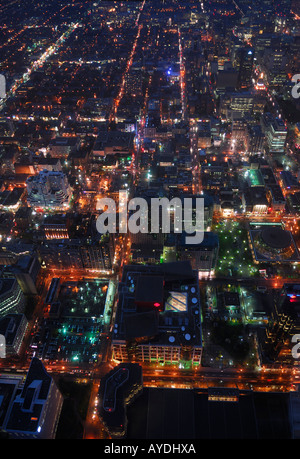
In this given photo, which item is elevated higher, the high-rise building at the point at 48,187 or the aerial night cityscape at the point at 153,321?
the high-rise building at the point at 48,187

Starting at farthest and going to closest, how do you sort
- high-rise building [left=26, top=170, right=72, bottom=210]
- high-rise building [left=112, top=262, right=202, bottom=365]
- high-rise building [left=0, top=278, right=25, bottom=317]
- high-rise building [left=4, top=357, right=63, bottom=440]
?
high-rise building [left=26, top=170, right=72, bottom=210], high-rise building [left=0, top=278, right=25, bottom=317], high-rise building [left=112, top=262, right=202, bottom=365], high-rise building [left=4, top=357, right=63, bottom=440]

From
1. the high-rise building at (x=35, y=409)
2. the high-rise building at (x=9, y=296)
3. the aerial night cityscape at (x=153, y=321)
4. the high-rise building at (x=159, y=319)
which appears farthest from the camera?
the high-rise building at (x=9, y=296)

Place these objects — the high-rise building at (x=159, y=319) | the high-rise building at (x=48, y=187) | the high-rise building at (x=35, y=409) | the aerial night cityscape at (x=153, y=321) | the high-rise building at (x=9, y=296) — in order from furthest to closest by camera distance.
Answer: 1. the high-rise building at (x=48, y=187)
2. the high-rise building at (x=9, y=296)
3. the high-rise building at (x=159, y=319)
4. the aerial night cityscape at (x=153, y=321)
5. the high-rise building at (x=35, y=409)

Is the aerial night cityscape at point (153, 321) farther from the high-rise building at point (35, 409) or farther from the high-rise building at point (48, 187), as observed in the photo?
the high-rise building at point (48, 187)

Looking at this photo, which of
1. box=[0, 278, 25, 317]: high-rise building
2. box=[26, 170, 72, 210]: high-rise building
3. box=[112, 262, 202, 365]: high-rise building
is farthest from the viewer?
box=[26, 170, 72, 210]: high-rise building

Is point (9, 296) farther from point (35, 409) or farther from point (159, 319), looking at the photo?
point (159, 319)

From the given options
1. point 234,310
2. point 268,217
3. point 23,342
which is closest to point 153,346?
point 234,310

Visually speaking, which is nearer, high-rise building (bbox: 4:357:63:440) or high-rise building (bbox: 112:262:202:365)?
high-rise building (bbox: 4:357:63:440)

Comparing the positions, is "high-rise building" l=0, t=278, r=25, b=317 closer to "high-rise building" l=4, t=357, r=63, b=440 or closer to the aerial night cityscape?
the aerial night cityscape

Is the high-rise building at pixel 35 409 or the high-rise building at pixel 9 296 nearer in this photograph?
the high-rise building at pixel 35 409

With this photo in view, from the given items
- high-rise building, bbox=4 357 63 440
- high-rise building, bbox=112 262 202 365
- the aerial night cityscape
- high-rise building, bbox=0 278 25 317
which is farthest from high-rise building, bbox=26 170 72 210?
high-rise building, bbox=4 357 63 440

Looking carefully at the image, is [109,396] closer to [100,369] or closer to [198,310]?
[100,369]

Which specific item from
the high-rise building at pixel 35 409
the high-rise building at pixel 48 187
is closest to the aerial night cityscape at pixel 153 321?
the high-rise building at pixel 35 409
